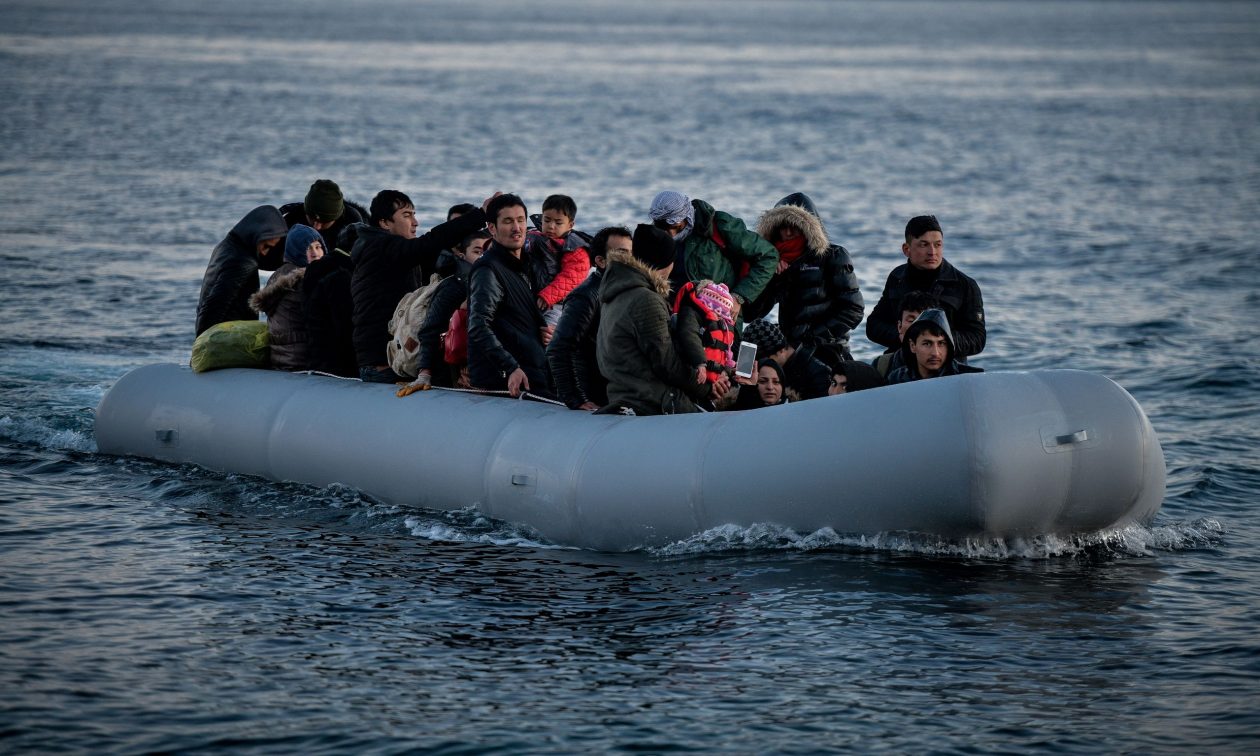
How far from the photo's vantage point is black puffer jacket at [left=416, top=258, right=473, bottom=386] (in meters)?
10.7

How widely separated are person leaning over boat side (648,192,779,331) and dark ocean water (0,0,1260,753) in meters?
1.85

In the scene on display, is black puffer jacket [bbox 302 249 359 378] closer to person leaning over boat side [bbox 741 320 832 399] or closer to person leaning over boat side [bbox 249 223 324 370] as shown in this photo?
person leaning over boat side [bbox 249 223 324 370]

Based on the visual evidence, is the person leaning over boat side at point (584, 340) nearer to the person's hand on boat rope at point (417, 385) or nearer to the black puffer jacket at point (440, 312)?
the black puffer jacket at point (440, 312)

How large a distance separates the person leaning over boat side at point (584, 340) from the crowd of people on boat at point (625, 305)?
0.01 m

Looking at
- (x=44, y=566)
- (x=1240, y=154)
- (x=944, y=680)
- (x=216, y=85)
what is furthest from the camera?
(x=216, y=85)

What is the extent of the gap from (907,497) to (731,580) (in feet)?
3.84

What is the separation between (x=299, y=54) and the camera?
280ft

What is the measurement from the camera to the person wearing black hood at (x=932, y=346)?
31.9ft

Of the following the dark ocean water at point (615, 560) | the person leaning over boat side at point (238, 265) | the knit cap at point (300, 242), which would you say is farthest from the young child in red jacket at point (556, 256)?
the person leaning over boat side at point (238, 265)

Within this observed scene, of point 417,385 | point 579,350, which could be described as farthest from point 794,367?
point 417,385

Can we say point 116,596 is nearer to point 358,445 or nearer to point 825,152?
point 358,445

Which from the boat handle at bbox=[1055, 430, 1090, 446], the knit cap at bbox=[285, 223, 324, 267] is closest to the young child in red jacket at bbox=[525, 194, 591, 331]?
Result: the knit cap at bbox=[285, 223, 324, 267]

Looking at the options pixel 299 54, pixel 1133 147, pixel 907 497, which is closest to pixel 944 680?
pixel 907 497

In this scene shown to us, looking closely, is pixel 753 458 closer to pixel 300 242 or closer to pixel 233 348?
pixel 300 242
